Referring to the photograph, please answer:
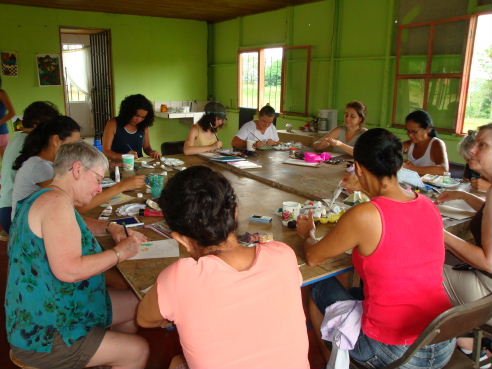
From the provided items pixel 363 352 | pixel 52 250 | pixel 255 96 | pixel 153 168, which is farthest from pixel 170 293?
pixel 255 96

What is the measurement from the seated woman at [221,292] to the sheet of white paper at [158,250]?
53 cm

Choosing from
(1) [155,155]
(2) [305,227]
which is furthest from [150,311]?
(1) [155,155]

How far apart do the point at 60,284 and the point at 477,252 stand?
5.39ft

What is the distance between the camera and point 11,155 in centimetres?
263

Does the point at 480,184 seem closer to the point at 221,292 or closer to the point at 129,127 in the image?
the point at 221,292

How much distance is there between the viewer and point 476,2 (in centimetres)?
417

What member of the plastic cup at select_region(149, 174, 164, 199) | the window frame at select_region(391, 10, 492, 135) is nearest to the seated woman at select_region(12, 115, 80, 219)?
the plastic cup at select_region(149, 174, 164, 199)

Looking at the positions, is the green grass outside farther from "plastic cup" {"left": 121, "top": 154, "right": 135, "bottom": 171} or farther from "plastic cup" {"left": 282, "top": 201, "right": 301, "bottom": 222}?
"plastic cup" {"left": 121, "top": 154, "right": 135, "bottom": 171}

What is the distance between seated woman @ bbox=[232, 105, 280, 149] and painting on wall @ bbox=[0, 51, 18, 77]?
460 cm

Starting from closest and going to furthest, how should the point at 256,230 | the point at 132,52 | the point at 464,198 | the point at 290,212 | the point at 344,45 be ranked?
1. the point at 256,230
2. the point at 290,212
3. the point at 464,198
4. the point at 344,45
5. the point at 132,52

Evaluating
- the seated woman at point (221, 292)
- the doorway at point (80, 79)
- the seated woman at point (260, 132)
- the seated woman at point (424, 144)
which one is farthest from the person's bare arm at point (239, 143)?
the doorway at point (80, 79)

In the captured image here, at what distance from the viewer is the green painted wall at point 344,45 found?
521 cm

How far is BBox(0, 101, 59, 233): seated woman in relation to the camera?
256 cm

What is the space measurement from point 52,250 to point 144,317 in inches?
18.0
